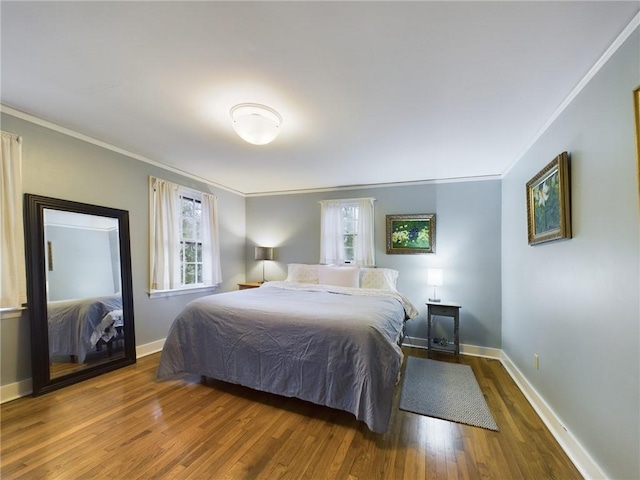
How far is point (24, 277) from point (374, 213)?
3.91m

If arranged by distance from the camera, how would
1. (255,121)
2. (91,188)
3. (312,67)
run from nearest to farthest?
(312,67), (255,121), (91,188)

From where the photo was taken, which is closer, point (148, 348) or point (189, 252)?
point (148, 348)

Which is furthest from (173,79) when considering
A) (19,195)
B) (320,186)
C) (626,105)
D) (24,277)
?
(320,186)

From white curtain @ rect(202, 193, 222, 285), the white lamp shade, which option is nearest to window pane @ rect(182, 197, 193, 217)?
white curtain @ rect(202, 193, 222, 285)

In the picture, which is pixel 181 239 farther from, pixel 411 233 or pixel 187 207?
pixel 411 233

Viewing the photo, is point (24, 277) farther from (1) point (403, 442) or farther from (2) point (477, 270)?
(2) point (477, 270)

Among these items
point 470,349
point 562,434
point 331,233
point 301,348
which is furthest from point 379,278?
point 562,434

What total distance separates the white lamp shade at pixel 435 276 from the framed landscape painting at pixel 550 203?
48.2 inches

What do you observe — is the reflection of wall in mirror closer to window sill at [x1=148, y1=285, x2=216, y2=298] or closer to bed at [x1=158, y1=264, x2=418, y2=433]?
window sill at [x1=148, y1=285, x2=216, y2=298]

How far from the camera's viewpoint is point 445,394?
7.95ft

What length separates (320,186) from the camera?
4375 millimetres

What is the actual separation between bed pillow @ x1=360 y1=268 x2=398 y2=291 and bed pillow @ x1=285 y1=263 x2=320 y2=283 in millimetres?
741

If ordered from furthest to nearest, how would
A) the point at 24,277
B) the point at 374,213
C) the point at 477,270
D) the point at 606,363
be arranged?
the point at 374,213 → the point at 477,270 → the point at 24,277 → the point at 606,363

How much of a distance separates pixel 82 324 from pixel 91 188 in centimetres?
139
